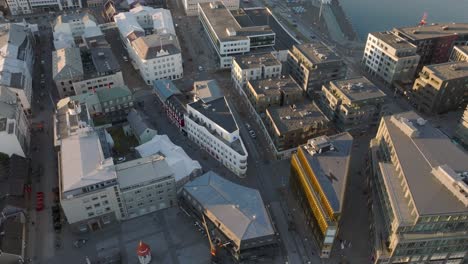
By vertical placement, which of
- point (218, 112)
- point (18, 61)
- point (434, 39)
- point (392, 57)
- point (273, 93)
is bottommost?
point (218, 112)

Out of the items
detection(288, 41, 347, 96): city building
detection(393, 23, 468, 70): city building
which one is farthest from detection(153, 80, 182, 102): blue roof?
detection(393, 23, 468, 70): city building

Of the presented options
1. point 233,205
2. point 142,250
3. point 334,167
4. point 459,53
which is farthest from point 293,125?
point 459,53

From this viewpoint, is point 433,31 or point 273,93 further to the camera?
point 433,31

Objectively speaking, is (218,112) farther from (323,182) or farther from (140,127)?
(323,182)

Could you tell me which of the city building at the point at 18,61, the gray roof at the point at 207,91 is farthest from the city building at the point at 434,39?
the city building at the point at 18,61

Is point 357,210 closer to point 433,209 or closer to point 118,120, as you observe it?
point 433,209
